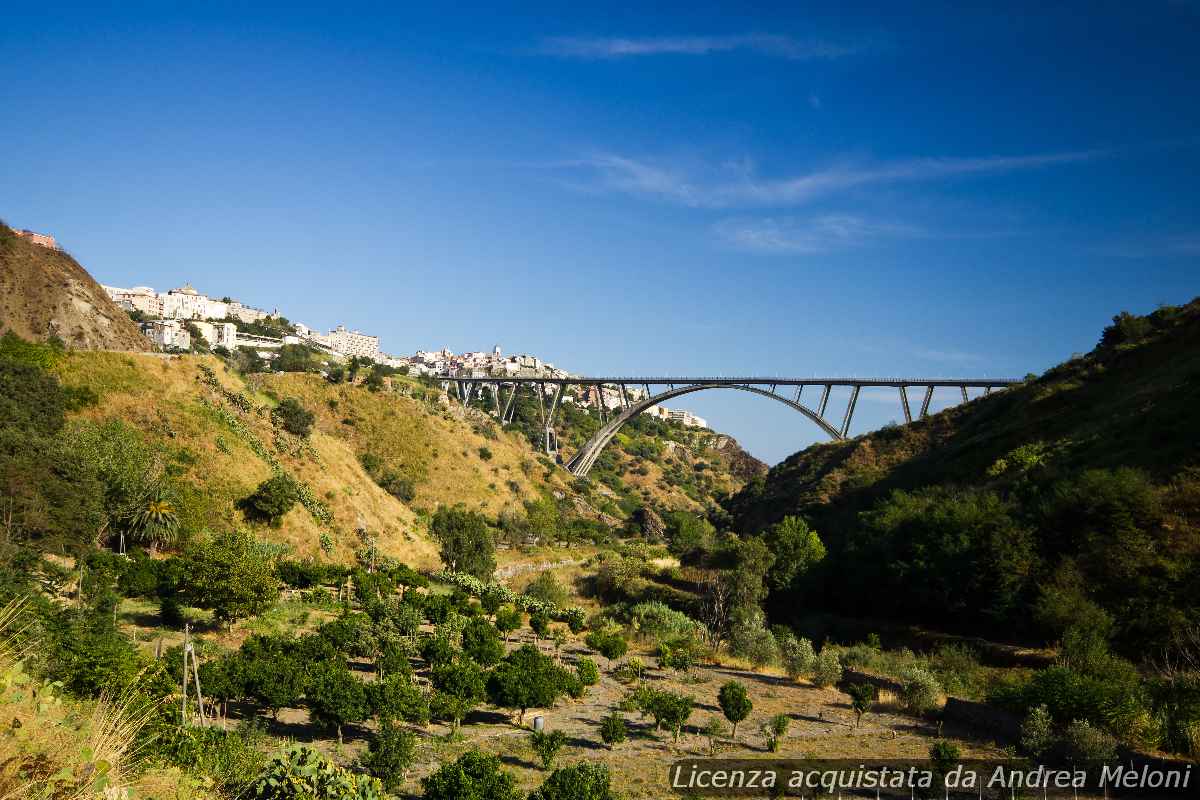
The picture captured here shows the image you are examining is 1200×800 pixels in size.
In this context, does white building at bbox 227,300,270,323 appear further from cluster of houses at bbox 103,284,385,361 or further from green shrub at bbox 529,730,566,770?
green shrub at bbox 529,730,566,770

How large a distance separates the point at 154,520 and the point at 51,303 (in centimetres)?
3053

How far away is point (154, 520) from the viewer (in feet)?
106

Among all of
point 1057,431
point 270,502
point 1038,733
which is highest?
point 1057,431

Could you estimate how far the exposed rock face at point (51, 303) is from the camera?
5091 cm

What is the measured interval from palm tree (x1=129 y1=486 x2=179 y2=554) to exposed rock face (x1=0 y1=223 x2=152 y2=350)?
2306cm

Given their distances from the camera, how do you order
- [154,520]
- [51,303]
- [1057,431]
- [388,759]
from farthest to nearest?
[51,303], [1057,431], [154,520], [388,759]

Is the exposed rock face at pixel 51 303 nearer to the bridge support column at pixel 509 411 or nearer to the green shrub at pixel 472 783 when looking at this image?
the bridge support column at pixel 509 411

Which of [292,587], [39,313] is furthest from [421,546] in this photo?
[39,313]

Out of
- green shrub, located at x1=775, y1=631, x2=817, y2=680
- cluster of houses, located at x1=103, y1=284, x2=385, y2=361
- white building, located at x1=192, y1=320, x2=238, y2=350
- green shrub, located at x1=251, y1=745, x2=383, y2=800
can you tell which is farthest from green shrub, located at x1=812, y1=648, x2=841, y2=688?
white building, located at x1=192, y1=320, x2=238, y2=350

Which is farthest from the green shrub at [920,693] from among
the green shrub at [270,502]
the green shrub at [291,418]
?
the green shrub at [291,418]

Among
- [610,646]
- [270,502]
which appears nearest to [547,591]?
[610,646]

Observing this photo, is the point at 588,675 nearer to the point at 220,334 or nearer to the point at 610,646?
the point at 610,646

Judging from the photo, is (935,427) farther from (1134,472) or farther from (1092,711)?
(1092,711)

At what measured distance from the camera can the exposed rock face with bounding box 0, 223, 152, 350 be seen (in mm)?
50906
